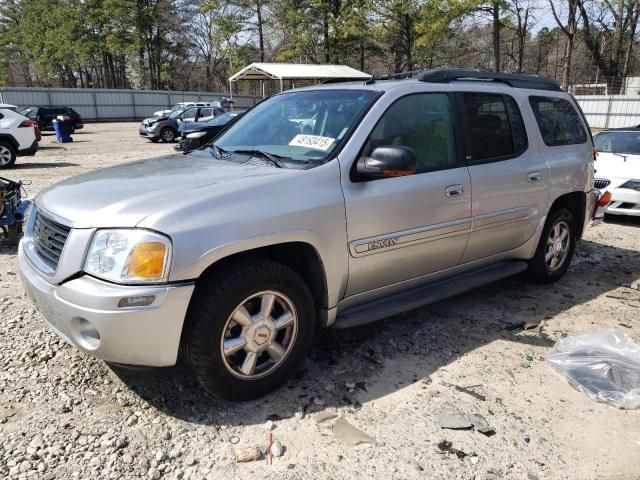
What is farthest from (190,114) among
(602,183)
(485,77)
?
(485,77)

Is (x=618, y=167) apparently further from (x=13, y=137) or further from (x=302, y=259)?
(x=13, y=137)

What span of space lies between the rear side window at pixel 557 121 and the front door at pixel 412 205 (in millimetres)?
1229

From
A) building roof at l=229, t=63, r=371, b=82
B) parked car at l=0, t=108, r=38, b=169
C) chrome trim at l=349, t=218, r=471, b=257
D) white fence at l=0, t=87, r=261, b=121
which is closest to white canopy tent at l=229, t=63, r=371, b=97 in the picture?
building roof at l=229, t=63, r=371, b=82

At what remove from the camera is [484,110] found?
161 inches

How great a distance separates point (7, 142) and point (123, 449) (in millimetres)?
13208

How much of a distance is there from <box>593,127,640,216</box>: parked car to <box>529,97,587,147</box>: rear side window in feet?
10.4

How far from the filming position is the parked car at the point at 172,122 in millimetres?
21938

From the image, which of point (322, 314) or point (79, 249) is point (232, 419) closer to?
point (322, 314)

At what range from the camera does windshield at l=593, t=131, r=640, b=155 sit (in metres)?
8.45

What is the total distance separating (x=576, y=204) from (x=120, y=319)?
4334 millimetres

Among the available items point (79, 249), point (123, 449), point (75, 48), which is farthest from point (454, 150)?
point (75, 48)

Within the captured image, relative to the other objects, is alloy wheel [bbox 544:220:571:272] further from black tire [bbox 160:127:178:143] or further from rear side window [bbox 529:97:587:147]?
black tire [bbox 160:127:178:143]

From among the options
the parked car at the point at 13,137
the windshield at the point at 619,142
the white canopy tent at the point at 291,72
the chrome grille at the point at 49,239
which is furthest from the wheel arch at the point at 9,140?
the white canopy tent at the point at 291,72

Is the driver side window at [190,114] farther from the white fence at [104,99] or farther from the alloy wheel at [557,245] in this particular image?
the alloy wheel at [557,245]
